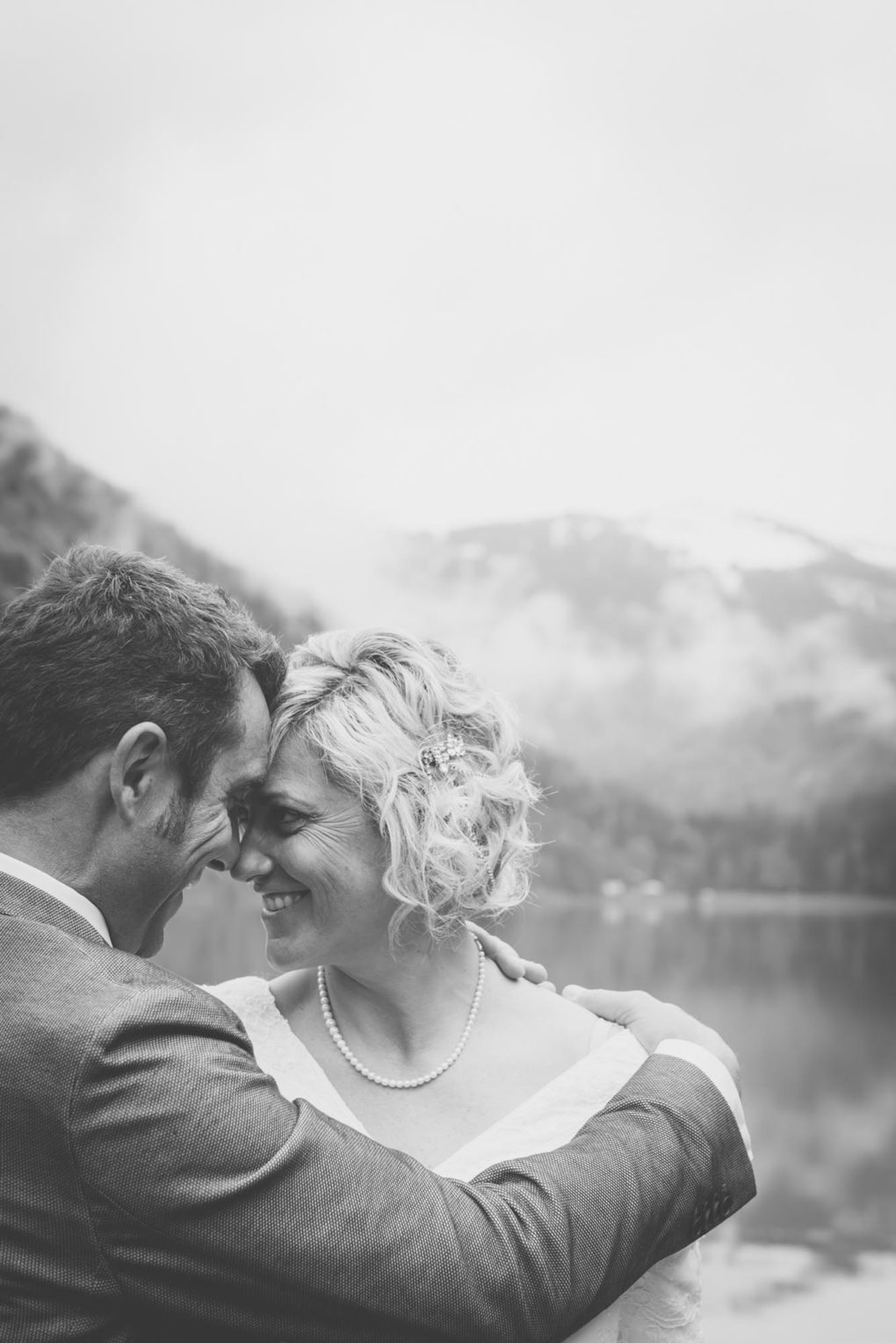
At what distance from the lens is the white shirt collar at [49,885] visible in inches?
52.8

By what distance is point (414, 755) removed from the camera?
205 centimetres

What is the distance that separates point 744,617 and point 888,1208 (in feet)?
19.6

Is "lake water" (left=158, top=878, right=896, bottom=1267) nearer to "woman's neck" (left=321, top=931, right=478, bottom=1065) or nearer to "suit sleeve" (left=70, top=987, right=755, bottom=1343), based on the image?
"woman's neck" (left=321, top=931, right=478, bottom=1065)

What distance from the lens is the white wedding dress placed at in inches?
73.9

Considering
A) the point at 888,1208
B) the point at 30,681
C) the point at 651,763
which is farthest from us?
the point at 651,763

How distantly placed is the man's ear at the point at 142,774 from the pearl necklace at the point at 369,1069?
2.98ft

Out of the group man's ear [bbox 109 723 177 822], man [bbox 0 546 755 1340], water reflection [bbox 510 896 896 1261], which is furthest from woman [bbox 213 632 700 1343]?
water reflection [bbox 510 896 896 1261]

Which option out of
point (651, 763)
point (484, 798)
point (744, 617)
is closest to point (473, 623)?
point (651, 763)

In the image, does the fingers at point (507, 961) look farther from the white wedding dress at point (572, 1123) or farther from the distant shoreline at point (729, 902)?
the distant shoreline at point (729, 902)

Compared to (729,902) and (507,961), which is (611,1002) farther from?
(729,902)

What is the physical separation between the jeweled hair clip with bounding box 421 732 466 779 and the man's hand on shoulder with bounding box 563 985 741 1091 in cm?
51

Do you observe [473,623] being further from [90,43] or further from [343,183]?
[90,43]

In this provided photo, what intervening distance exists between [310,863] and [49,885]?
0.74m

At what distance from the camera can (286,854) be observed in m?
2.06
